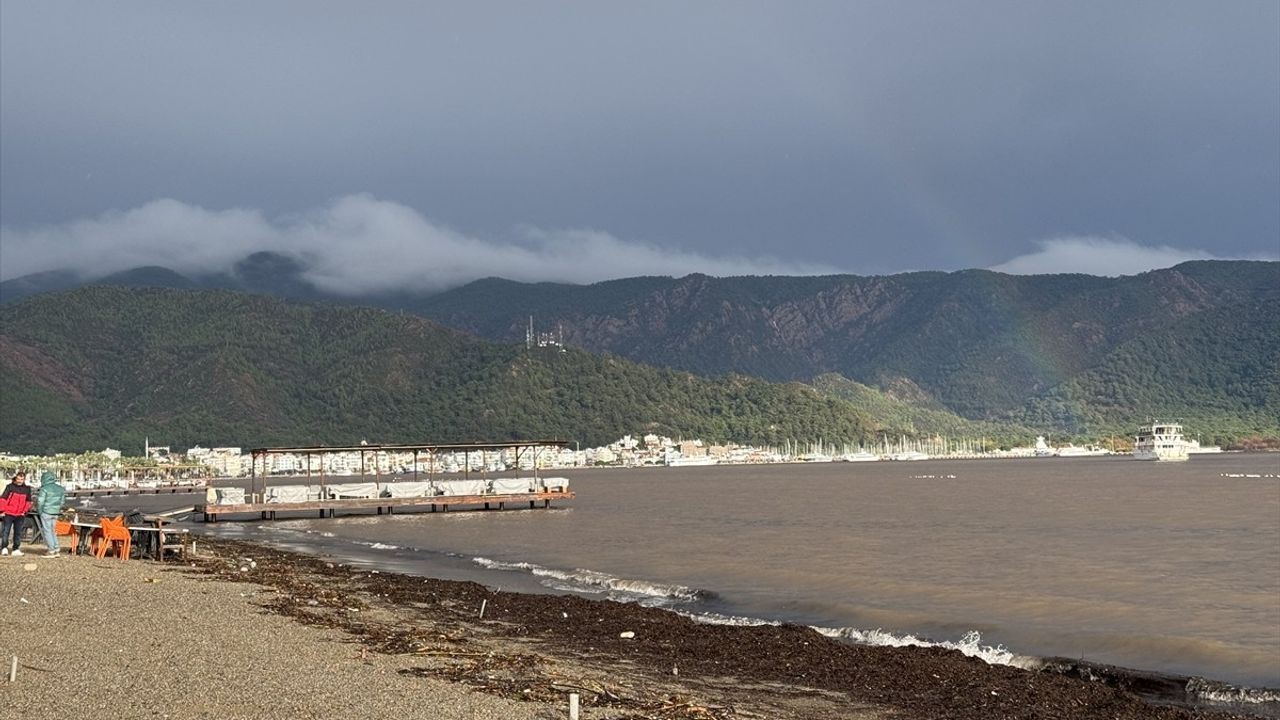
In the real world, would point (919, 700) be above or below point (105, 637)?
below

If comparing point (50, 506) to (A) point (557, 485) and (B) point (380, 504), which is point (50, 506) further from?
(A) point (557, 485)

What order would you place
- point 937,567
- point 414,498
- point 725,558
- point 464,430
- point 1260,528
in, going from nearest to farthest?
point 937,567, point 725,558, point 1260,528, point 414,498, point 464,430

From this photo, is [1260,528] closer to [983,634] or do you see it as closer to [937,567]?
[937,567]

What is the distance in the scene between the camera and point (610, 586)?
78.8 feet

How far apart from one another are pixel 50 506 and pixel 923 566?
19940mm

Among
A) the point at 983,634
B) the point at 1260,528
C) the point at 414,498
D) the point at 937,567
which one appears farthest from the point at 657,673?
the point at 414,498

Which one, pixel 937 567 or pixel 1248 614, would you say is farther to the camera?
pixel 937 567

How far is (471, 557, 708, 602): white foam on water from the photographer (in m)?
22.4

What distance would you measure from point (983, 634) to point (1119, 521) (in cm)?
3283

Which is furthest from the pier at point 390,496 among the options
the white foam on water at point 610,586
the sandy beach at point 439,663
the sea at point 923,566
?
the sandy beach at point 439,663

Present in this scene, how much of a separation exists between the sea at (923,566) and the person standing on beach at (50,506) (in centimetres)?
828

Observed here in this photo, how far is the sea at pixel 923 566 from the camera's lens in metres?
17.5

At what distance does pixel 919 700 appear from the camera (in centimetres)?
1196

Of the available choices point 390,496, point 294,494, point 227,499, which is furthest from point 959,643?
point 227,499
